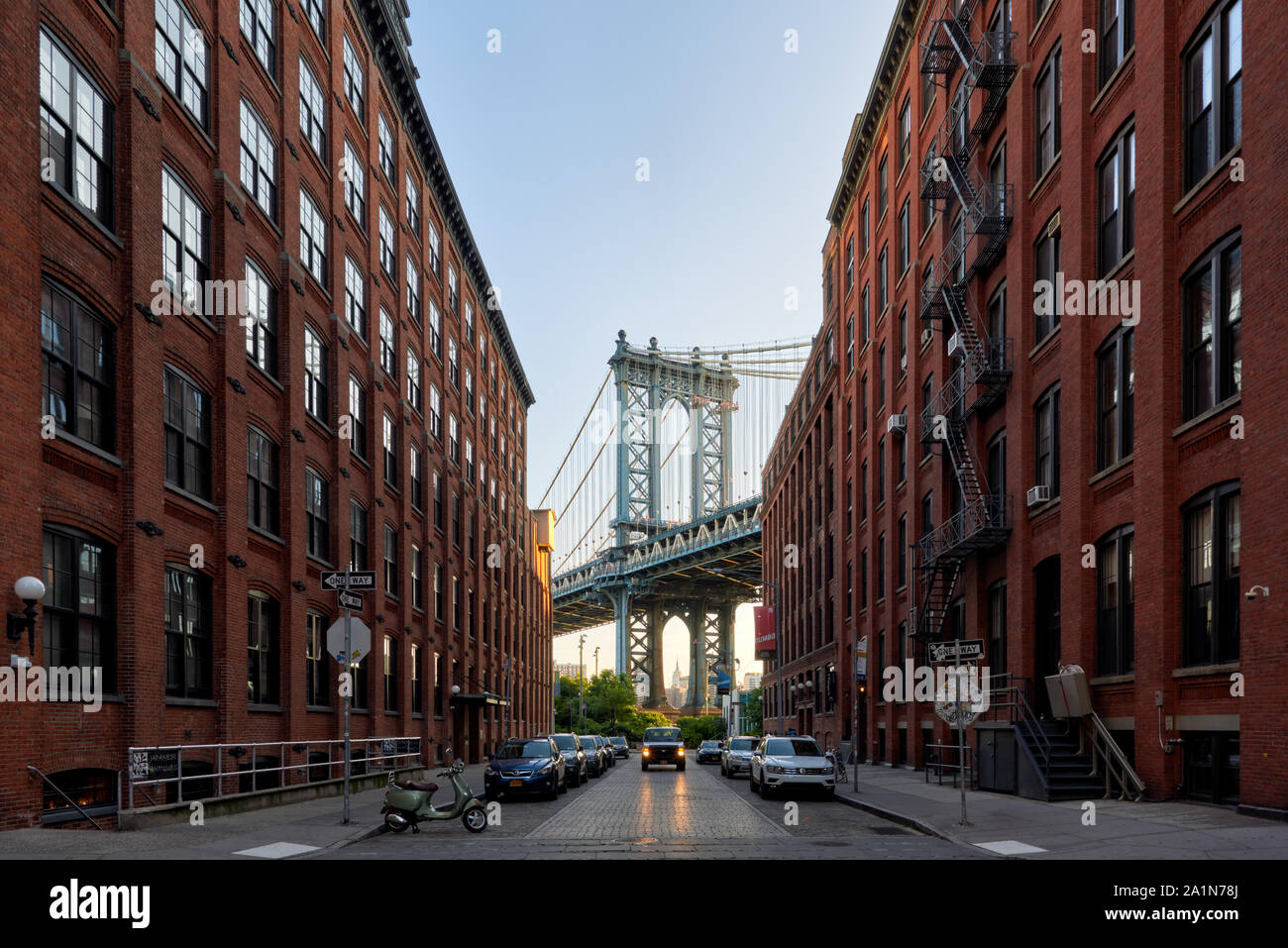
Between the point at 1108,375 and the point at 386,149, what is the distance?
86.4 ft

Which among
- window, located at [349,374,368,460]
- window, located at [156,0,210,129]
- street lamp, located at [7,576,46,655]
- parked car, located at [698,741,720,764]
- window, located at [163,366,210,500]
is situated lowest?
parked car, located at [698,741,720,764]

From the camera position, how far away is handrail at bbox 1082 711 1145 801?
2120 cm

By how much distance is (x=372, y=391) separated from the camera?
120ft

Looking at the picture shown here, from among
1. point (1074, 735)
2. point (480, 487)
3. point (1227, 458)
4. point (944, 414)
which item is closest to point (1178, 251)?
point (1227, 458)

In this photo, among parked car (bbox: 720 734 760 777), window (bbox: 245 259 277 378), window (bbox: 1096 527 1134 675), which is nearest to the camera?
window (bbox: 1096 527 1134 675)

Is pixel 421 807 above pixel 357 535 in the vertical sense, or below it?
below

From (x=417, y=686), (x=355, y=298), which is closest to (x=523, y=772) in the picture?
(x=355, y=298)

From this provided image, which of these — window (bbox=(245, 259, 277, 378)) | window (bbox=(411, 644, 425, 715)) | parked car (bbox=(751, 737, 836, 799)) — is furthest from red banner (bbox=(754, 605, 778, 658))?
window (bbox=(245, 259, 277, 378))

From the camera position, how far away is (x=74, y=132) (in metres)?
18.5

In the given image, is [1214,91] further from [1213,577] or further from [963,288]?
[963,288]

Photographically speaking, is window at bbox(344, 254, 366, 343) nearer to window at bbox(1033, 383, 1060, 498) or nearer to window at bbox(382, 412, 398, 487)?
window at bbox(382, 412, 398, 487)

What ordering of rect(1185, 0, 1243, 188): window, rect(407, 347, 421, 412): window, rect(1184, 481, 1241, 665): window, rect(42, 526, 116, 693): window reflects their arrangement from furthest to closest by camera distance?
rect(407, 347, 421, 412): window, rect(1185, 0, 1243, 188): window, rect(1184, 481, 1241, 665): window, rect(42, 526, 116, 693): window

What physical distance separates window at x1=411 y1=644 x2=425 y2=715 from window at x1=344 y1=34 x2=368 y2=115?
58.3 ft

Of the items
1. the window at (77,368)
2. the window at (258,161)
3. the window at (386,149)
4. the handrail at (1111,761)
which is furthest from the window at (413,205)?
the handrail at (1111,761)
